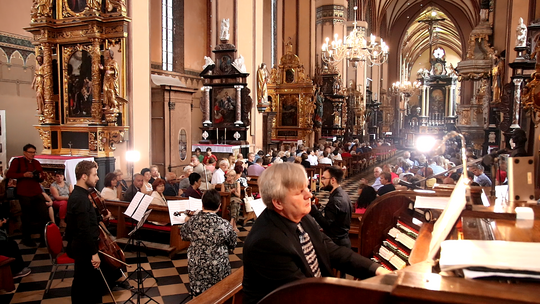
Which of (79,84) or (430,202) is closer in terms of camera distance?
(430,202)

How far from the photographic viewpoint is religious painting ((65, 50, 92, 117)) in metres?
8.51

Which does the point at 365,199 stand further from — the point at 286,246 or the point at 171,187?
the point at 286,246

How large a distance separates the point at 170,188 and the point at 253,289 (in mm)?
5801

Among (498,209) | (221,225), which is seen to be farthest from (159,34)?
(498,209)

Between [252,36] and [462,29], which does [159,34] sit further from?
[462,29]

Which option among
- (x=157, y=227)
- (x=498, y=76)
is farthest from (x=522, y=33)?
(x=157, y=227)

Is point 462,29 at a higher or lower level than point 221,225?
higher

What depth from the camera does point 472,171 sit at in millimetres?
7422

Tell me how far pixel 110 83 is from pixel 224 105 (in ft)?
20.2

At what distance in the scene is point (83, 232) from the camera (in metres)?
3.77

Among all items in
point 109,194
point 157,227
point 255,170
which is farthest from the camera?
point 255,170

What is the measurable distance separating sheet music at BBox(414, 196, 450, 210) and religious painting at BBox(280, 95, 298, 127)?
1732 centimetres

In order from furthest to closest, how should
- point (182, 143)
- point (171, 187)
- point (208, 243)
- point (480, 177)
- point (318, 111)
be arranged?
point (318, 111)
point (182, 143)
point (171, 187)
point (480, 177)
point (208, 243)

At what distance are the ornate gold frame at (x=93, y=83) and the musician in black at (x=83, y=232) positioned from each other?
196 inches
